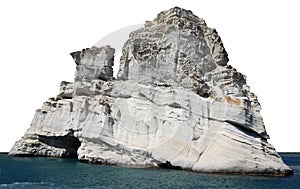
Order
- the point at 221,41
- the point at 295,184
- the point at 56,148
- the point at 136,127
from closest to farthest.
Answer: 1. the point at 295,184
2. the point at 136,127
3. the point at 221,41
4. the point at 56,148

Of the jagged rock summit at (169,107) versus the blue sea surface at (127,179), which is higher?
the jagged rock summit at (169,107)

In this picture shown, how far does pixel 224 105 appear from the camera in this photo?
30969 millimetres

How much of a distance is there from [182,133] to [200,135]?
148cm

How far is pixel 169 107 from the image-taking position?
110ft

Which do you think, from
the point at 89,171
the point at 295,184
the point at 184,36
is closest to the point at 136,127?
the point at 89,171

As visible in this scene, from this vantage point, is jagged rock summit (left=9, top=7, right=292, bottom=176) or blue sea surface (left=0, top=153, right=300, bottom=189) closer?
blue sea surface (left=0, top=153, right=300, bottom=189)

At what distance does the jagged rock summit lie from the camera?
3016 cm

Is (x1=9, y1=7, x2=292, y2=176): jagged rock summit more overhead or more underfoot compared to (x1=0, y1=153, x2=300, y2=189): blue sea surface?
more overhead

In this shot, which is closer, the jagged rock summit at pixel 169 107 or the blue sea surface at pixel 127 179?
the blue sea surface at pixel 127 179

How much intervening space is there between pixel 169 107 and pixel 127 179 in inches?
371

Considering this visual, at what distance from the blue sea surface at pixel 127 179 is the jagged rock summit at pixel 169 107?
1.95 m

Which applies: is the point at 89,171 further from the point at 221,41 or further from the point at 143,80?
the point at 221,41

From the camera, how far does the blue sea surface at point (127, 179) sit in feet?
78.1

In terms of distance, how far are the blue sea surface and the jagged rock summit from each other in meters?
1.95
